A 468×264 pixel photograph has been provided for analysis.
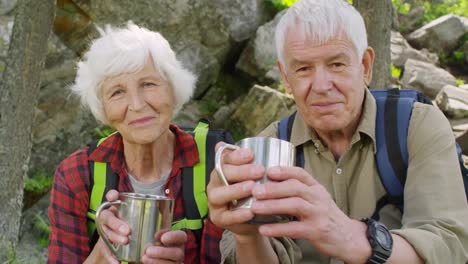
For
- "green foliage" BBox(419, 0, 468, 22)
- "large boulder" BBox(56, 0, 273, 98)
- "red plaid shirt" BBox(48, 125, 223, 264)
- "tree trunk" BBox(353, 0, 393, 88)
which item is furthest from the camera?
"green foliage" BBox(419, 0, 468, 22)

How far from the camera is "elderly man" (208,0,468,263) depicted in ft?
4.85

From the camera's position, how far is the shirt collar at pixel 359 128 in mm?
2219

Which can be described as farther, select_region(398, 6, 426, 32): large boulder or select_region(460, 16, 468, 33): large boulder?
select_region(398, 6, 426, 32): large boulder

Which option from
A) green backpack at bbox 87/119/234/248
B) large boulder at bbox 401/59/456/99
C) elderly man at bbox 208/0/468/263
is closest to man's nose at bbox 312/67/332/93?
elderly man at bbox 208/0/468/263

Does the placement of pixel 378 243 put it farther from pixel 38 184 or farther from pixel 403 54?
pixel 403 54

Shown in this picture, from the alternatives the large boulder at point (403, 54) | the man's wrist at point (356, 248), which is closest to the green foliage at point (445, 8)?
the large boulder at point (403, 54)

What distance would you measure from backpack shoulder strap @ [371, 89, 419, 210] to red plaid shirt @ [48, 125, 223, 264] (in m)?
0.90

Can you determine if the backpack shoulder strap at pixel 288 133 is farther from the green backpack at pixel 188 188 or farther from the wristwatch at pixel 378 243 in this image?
the wristwatch at pixel 378 243

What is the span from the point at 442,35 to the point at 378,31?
733 cm

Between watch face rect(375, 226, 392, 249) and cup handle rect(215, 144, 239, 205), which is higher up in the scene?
cup handle rect(215, 144, 239, 205)

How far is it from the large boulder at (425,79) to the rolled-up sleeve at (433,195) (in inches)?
285

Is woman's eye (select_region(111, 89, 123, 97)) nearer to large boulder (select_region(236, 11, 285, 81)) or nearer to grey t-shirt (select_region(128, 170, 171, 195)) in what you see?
grey t-shirt (select_region(128, 170, 171, 195))

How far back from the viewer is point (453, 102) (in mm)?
7742

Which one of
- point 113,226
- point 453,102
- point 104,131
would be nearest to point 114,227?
point 113,226
